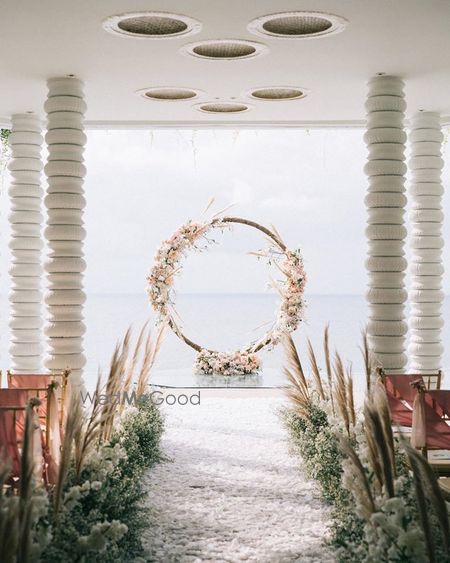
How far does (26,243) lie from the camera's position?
30.9 ft

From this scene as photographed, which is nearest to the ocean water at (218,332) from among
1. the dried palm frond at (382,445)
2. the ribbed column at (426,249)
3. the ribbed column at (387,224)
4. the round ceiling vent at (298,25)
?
the ribbed column at (426,249)

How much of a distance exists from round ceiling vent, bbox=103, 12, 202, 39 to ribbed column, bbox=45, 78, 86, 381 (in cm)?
155

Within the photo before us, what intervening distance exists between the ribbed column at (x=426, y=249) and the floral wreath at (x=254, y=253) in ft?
5.02

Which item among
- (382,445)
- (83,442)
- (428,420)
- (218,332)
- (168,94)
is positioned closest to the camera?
(382,445)

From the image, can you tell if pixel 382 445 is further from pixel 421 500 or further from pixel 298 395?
pixel 298 395

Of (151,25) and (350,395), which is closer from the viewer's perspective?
(350,395)

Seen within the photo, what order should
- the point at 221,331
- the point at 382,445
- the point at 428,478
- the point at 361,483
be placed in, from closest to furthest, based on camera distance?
1. the point at 428,478
2. the point at 382,445
3. the point at 361,483
4. the point at 221,331

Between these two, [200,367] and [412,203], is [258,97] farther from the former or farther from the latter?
[200,367]

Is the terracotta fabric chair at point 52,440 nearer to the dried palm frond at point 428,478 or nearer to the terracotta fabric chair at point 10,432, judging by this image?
the terracotta fabric chair at point 10,432

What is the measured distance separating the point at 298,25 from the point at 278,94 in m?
2.30

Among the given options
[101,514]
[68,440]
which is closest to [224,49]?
[101,514]

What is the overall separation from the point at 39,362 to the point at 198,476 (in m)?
3.31

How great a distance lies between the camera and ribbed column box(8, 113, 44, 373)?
927 centimetres

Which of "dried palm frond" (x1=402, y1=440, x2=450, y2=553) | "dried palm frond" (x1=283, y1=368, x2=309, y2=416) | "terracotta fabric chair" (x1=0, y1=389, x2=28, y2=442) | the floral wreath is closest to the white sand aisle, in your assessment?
"dried palm frond" (x1=283, y1=368, x2=309, y2=416)
